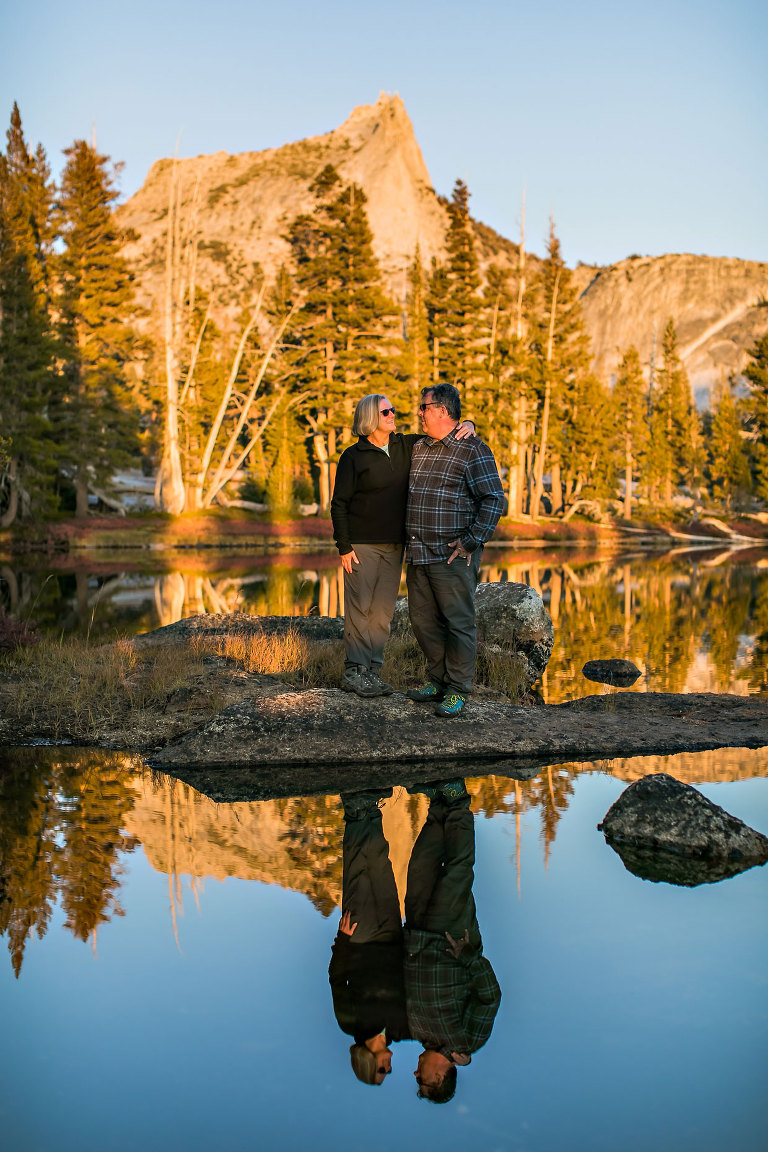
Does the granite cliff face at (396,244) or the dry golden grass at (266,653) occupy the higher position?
the granite cliff face at (396,244)

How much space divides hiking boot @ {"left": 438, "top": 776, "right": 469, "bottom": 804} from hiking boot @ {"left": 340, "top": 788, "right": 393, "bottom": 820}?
0.32 metres

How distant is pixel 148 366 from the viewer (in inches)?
2559

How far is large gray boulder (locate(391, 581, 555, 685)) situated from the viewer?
35.7ft

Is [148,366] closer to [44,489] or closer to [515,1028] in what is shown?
[44,489]

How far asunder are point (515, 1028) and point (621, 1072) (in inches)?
14.2

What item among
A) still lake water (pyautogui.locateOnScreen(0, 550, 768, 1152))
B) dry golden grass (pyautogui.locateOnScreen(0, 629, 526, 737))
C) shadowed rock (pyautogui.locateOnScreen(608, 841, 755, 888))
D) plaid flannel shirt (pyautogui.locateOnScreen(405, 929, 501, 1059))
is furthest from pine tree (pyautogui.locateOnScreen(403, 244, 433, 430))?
plaid flannel shirt (pyautogui.locateOnScreen(405, 929, 501, 1059))

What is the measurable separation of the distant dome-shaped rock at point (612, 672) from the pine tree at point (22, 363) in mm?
25206

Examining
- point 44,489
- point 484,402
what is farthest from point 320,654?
point 484,402

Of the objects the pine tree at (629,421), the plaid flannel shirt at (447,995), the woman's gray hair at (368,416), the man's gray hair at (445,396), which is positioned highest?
the pine tree at (629,421)

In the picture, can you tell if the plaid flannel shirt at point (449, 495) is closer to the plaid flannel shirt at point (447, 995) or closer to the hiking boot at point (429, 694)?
the hiking boot at point (429, 694)

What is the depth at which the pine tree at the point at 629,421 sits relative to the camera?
60.7m

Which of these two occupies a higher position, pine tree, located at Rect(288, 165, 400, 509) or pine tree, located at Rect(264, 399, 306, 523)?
pine tree, located at Rect(288, 165, 400, 509)

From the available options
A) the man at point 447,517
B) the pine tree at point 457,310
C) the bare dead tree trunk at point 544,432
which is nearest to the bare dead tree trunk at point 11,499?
the pine tree at point 457,310

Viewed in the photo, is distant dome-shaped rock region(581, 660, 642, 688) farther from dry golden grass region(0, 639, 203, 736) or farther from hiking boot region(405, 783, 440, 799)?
hiking boot region(405, 783, 440, 799)
